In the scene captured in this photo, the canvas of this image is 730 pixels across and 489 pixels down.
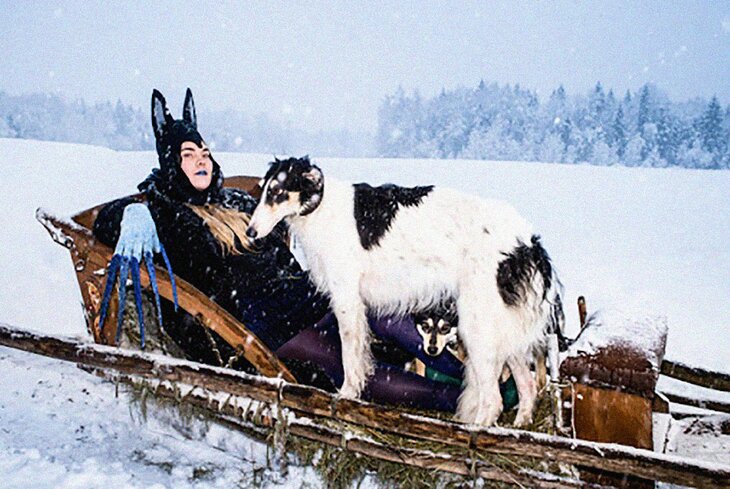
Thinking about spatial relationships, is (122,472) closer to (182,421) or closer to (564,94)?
(182,421)

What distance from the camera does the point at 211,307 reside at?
3396mm

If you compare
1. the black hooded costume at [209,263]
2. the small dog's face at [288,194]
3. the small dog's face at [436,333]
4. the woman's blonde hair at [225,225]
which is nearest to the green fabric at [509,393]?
the small dog's face at [436,333]

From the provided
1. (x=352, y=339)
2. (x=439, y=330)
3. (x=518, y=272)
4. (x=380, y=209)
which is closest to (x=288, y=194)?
(x=380, y=209)

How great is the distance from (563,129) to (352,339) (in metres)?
39.7

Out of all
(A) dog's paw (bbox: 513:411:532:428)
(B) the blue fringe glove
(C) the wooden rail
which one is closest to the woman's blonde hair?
(B) the blue fringe glove

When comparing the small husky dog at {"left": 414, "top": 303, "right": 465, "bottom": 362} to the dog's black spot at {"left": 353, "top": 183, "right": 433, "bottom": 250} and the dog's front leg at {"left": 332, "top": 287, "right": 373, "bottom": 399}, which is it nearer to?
the dog's front leg at {"left": 332, "top": 287, "right": 373, "bottom": 399}

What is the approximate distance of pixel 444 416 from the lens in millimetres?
3527

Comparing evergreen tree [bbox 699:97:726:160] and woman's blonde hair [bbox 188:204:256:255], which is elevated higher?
evergreen tree [bbox 699:97:726:160]

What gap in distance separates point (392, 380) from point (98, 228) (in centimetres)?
216

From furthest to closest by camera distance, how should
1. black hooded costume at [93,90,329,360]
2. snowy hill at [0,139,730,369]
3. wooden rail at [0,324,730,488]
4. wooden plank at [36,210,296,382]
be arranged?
1. snowy hill at [0,139,730,369]
2. black hooded costume at [93,90,329,360]
3. wooden plank at [36,210,296,382]
4. wooden rail at [0,324,730,488]

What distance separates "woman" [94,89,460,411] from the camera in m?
3.62

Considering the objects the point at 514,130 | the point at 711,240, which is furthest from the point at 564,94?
the point at 711,240

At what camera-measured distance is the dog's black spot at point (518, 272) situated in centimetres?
313

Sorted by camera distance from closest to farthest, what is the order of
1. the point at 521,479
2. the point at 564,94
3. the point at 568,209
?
the point at 521,479
the point at 568,209
the point at 564,94
